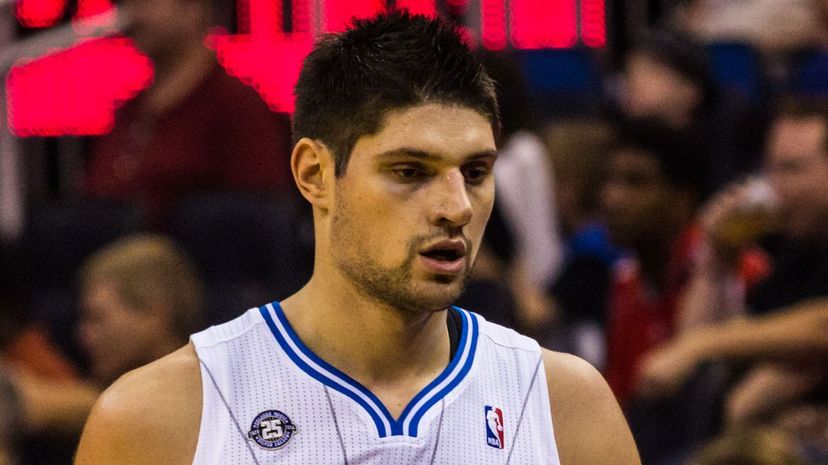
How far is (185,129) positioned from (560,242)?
5.08ft

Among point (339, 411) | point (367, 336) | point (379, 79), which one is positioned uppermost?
point (379, 79)

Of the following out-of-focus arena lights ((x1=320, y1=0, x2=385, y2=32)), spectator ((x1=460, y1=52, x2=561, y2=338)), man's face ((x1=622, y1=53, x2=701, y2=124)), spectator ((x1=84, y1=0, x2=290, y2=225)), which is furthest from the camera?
out-of-focus arena lights ((x1=320, y1=0, x2=385, y2=32))

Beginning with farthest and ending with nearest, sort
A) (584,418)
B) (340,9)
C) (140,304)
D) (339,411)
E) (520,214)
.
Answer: (340,9) → (520,214) → (140,304) → (584,418) → (339,411)

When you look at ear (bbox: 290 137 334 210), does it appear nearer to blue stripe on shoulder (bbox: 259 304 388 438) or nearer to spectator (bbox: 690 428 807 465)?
blue stripe on shoulder (bbox: 259 304 388 438)

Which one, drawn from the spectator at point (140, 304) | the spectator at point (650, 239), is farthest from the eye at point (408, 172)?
the spectator at point (650, 239)

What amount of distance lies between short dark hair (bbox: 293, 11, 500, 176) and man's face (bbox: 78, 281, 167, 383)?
259cm

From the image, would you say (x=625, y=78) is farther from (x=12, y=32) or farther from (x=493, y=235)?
(x=12, y=32)

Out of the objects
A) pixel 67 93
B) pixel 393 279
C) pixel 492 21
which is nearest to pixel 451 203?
pixel 393 279

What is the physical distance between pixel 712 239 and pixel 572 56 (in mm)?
2621

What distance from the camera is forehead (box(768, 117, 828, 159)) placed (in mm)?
4898

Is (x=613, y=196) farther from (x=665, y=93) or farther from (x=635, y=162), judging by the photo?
(x=665, y=93)

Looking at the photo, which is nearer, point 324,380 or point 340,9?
point 324,380

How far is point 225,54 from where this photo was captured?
7.27m

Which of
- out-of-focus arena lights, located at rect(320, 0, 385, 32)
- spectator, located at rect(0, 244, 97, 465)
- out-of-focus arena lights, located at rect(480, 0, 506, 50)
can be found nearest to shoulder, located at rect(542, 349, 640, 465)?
spectator, located at rect(0, 244, 97, 465)
